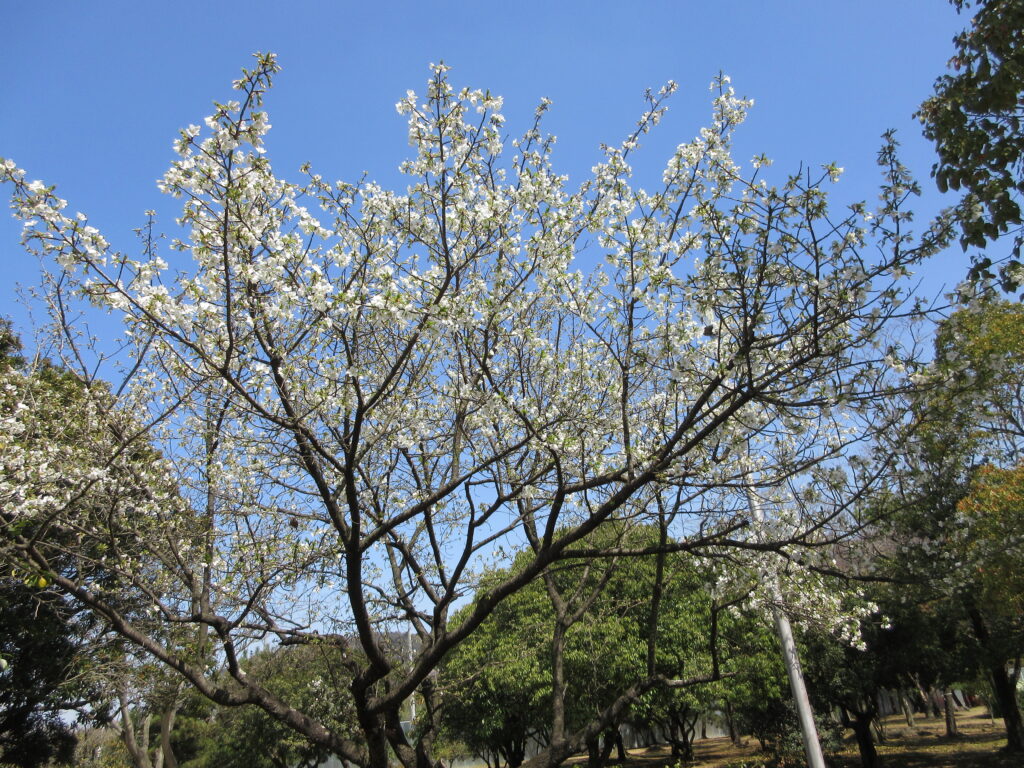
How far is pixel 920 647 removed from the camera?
53.9 feet

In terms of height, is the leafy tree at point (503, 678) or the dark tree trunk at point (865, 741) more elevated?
the leafy tree at point (503, 678)

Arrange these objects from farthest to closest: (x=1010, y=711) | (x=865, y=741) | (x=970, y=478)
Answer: (x=865, y=741)
(x=1010, y=711)
(x=970, y=478)

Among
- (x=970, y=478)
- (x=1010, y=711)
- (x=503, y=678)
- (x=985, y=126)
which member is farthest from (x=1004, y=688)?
(x=985, y=126)

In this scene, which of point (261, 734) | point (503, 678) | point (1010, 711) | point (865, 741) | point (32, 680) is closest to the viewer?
point (32, 680)

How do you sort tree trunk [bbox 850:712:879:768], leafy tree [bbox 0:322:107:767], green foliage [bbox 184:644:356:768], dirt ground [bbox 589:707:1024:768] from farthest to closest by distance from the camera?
tree trunk [bbox 850:712:879:768]
dirt ground [bbox 589:707:1024:768]
green foliage [bbox 184:644:356:768]
leafy tree [bbox 0:322:107:767]

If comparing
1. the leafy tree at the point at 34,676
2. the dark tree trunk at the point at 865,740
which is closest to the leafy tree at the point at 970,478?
the dark tree trunk at the point at 865,740

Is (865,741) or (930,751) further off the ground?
(865,741)

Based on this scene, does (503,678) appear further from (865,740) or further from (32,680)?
(865,740)

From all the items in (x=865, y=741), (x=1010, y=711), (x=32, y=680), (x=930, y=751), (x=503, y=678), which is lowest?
(x=930, y=751)

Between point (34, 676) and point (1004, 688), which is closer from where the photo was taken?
point (34, 676)

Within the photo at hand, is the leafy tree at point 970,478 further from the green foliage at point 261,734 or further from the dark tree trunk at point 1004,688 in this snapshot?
the green foliage at point 261,734

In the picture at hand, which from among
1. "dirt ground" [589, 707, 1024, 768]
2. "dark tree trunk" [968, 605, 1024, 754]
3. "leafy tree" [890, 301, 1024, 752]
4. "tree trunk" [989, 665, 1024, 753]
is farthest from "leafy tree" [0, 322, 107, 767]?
"tree trunk" [989, 665, 1024, 753]

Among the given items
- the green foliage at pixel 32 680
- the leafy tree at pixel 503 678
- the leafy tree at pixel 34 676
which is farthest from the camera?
the leafy tree at pixel 503 678

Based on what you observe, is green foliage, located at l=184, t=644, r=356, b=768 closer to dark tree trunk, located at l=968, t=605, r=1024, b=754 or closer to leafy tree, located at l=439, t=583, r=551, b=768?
leafy tree, located at l=439, t=583, r=551, b=768
